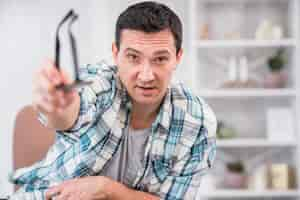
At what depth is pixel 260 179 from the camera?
349 cm

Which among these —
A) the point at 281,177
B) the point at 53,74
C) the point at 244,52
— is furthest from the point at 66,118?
the point at 244,52

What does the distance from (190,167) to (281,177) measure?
2049 millimetres

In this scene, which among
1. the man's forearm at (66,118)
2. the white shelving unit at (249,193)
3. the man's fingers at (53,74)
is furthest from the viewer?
the white shelving unit at (249,193)

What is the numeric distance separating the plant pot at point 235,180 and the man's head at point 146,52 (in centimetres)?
213

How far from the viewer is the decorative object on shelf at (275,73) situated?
352 centimetres

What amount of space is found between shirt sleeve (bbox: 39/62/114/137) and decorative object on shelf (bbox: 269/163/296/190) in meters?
2.16

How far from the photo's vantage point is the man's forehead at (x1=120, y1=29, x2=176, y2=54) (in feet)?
4.54

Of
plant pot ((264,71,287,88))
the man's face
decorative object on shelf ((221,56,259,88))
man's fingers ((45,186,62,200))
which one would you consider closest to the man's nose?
the man's face

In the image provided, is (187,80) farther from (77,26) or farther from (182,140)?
(182,140)

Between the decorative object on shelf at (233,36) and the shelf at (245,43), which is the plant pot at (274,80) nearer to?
the shelf at (245,43)

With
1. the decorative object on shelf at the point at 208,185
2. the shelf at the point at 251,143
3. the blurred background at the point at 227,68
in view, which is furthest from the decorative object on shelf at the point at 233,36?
the decorative object on shelf at the point at 208,185

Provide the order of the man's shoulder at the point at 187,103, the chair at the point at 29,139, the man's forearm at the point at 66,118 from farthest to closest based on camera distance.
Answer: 1. the chair at the point at 29,139
2. the man's shoulder at the point at 187,103
3. the man's forearm at the point at 66,118

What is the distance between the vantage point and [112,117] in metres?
1.44

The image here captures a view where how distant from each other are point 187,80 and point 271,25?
0.65 m
